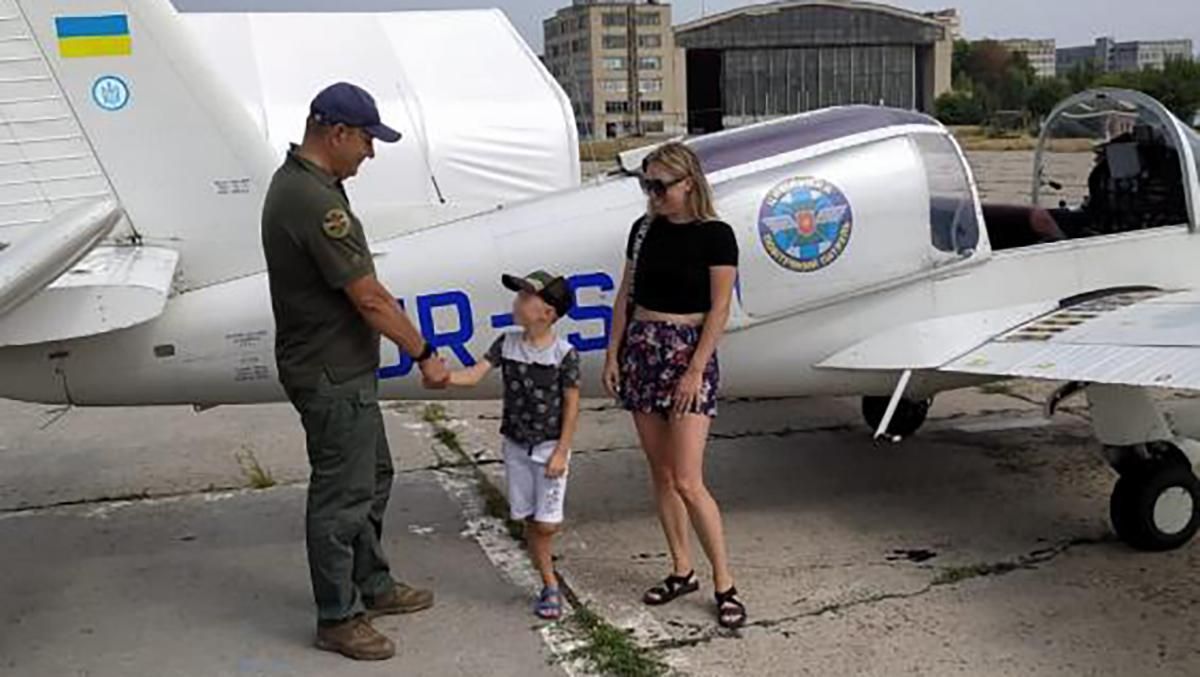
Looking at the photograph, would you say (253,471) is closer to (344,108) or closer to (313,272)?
(313,272)

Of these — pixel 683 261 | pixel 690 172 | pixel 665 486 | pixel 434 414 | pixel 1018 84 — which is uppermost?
pixel 1018 84

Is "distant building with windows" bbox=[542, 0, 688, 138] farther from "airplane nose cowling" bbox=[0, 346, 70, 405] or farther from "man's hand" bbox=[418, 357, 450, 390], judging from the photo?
"man's hand" bbox=[418, 357, 450, 390]

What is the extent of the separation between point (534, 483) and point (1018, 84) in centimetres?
8747

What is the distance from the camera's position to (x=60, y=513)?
6195 mm

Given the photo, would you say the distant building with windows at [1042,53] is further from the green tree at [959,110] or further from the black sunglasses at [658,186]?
the black sunglasses at [658,186]

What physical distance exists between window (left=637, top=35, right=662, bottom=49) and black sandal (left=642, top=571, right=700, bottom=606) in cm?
7767

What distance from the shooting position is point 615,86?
263 feet

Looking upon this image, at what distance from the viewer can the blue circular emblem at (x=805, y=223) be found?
523 centimetres

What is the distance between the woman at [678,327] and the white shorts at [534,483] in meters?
0.38

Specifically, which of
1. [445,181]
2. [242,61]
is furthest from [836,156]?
[242,61]

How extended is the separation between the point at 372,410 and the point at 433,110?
34.0 ft

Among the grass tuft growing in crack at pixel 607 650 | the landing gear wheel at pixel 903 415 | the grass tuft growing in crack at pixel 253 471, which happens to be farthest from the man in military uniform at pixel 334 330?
the landing gear wheel at pixel 903 415

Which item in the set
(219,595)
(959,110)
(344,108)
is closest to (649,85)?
(959,110)

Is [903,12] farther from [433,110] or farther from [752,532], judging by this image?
[752,532]
